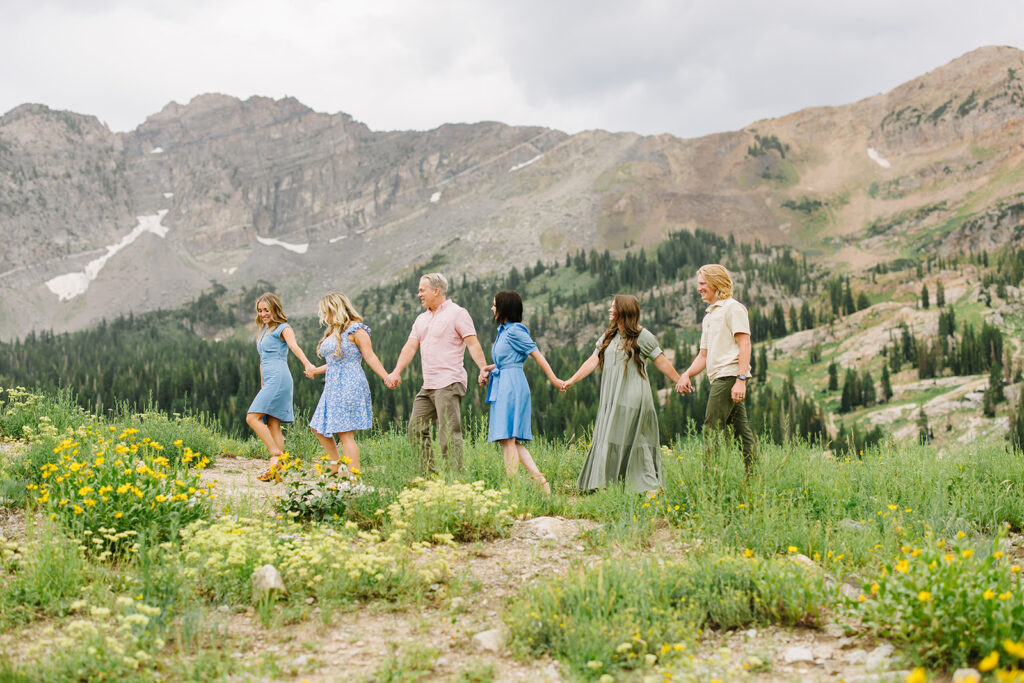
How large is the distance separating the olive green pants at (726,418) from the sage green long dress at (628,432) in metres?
0.65

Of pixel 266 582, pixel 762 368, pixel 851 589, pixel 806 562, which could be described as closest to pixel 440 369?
pixel 266 582

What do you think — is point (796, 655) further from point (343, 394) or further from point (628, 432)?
point (343, 394)

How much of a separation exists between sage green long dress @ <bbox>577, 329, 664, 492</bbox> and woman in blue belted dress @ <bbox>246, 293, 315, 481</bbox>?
4.35m

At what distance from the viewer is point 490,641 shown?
4.88 metres

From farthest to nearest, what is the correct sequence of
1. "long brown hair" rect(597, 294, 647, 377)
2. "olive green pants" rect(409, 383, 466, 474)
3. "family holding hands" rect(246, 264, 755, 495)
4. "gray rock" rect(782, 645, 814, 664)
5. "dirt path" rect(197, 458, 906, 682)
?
"olive green pants" rect(409, 383, 466, 474)
"long brown hair" rect(597, 294, 647, 377)
"family holding hands" rect(246, 264, 755, 495)
"gray rock" rect(782, 645, 814, 664)
"dirt path" rect(197, 458, 906, 682)

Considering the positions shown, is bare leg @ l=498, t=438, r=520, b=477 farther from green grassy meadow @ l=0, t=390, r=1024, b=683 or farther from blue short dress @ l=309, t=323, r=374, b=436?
blue short dress @ l=309, t=323, r=374, b=436

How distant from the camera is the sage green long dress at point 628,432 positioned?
8.60 meters

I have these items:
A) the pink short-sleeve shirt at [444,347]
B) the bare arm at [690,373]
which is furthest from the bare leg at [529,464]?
the bare arm at [690,373]

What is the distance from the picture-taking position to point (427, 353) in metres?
9.42

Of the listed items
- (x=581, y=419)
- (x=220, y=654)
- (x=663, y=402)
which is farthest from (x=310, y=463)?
(x=663, y=402)

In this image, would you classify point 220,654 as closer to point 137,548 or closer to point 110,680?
point 110,680

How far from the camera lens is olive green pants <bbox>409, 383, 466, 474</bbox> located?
9.15 metres

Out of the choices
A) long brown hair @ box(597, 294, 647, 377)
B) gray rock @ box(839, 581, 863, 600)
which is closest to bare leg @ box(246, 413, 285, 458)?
long brown hair @ box(597, 294, 647, 377)

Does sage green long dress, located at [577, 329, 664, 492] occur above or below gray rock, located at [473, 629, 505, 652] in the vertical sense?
above
